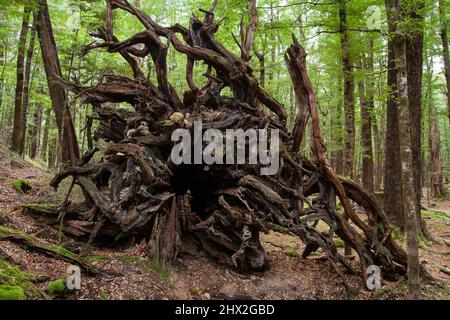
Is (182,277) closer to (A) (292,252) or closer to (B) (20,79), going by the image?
(A) (292,252)

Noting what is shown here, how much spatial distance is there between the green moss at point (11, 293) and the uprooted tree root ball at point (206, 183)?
2.11 meters

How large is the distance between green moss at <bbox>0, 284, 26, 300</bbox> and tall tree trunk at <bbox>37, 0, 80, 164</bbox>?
17.4ft

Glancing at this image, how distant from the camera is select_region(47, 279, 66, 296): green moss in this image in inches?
160

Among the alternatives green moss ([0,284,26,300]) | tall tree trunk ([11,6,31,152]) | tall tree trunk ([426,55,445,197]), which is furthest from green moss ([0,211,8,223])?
tall tree trunk ([426,55,445,197])

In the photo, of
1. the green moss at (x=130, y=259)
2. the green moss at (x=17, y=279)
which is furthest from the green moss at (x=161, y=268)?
the green moss at (x=17, y=279)

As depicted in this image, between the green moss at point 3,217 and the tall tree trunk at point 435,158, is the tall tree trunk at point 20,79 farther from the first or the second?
the tall tree trunk at point 435,158

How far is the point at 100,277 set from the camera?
472 centimetres

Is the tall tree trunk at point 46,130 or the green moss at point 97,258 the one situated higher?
the tall tree trunk at point 46,130

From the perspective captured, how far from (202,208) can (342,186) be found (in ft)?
10.4

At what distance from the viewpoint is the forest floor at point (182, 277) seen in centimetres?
456

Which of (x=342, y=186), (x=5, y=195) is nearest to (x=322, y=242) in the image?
(x=342, y=186)

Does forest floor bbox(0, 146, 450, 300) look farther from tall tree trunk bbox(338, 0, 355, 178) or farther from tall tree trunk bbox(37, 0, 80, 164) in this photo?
tall tree trunk bbox(338, 0, 355, 178)

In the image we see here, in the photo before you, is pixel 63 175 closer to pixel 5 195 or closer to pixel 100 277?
pixel 5 195

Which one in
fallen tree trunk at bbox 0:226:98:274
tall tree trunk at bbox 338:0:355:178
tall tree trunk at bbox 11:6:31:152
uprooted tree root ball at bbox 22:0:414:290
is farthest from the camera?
tall tree trunk at bbox 11:6:31:152
